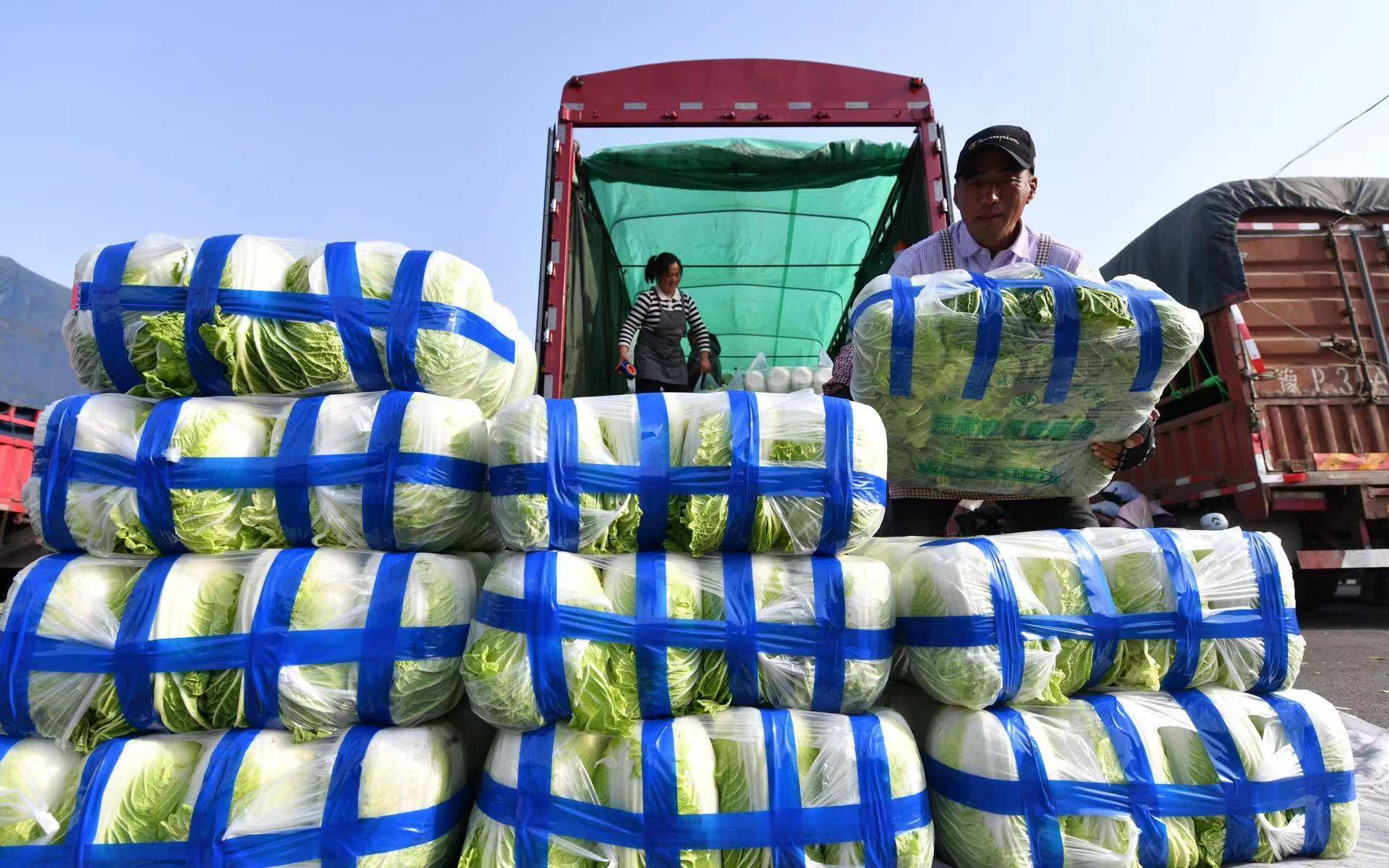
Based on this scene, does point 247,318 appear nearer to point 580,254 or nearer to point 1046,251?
point 1046,251

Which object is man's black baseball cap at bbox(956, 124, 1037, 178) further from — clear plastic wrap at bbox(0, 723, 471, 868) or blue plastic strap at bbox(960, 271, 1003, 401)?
clear plastic wrap at bbox(0, 723, 471, 868)

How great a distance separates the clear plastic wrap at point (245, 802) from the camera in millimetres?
1634

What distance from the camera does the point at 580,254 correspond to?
5590 millimetres

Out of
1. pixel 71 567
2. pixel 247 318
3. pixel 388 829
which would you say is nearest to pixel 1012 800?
pixel 388 829

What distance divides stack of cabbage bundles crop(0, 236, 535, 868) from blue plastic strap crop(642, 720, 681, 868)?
55 centimetres

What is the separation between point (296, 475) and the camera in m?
1.88

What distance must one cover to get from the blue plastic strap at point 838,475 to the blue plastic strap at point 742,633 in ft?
0.77

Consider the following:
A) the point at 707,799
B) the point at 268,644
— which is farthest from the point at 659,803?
the point at 268,644

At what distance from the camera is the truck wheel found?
6.93 m

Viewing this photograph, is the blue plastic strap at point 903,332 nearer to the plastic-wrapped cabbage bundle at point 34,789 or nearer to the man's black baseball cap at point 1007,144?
the man's black baseball cap at point 1007,144

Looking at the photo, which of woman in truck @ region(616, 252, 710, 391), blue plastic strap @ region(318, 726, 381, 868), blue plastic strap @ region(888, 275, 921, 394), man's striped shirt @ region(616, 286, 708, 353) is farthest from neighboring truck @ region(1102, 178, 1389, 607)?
blue plastic strap @ region(318, 726, 381, 868)

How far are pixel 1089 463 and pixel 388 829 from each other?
2.44 m

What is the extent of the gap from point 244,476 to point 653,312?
11.4 feet

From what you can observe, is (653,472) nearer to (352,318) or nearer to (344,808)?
(352,318)
